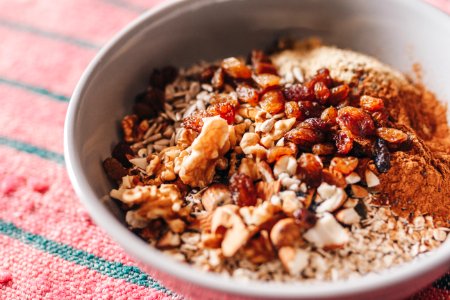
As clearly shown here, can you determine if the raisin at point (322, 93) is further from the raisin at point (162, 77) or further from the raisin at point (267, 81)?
the raisin at point (162, 77)

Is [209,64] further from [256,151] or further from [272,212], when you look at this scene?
[272,212]

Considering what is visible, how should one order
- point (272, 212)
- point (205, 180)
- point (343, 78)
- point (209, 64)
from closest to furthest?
point (272, 212) → point (205, 180) → point (343, 78) → point (209, 64)

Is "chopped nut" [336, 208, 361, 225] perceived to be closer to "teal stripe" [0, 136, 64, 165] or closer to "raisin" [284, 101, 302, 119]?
"raisin" [284, 101, 302, 119]

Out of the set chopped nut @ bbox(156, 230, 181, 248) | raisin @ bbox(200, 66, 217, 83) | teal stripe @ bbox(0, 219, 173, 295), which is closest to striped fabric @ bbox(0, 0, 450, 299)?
teal stripe @ bbox(0, 219, 173, 295)

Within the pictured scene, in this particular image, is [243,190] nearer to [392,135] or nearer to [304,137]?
[304,137]

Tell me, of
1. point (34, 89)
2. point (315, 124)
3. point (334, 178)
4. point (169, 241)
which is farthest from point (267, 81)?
point (34, 89)

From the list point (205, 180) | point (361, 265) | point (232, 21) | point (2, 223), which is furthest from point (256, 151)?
point (2, 223)
